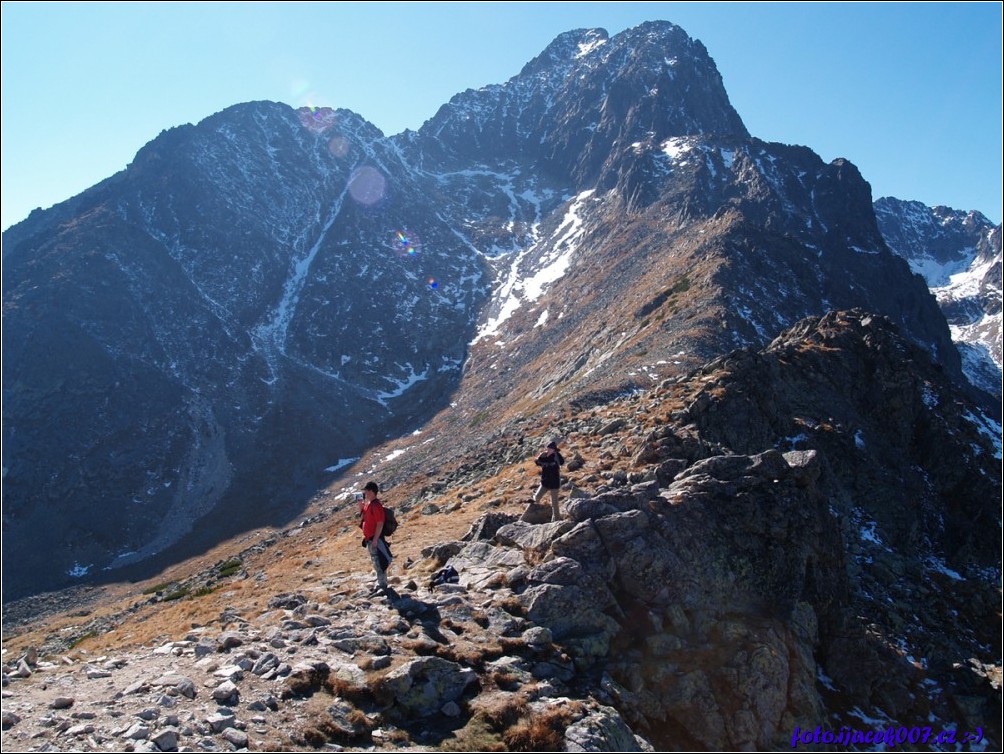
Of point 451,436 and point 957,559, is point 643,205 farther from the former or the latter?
point 957,559

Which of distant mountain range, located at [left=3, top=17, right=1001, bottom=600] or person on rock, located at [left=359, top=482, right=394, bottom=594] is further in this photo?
distant mountain range, located at [left=3, top=17, right=1001, bottom=600]

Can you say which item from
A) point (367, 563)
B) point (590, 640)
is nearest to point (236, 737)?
point (590, 640)

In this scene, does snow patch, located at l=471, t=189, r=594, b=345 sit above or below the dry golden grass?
above

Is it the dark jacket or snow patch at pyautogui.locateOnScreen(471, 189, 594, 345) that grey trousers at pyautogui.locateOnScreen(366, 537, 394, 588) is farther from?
snow patch at pyautogui.locateOnScreen(471, 189, 594, 345)

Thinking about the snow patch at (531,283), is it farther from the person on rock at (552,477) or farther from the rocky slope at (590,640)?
the person on rock at (552,477)

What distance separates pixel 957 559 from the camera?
1302 inches

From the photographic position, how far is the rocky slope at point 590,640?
10.8 metres

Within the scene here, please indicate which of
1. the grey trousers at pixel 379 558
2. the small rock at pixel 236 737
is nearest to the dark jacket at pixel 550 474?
the grey trousers at pixel 379 558

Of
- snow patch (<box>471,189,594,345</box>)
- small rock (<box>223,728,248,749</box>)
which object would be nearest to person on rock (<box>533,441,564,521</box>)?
small rock (<box>223,728,248,749</box>)

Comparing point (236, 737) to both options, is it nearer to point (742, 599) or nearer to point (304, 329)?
point (742, 599)

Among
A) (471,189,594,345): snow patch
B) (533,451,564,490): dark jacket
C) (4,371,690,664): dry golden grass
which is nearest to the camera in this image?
(4,371,690,664): dry golden grass

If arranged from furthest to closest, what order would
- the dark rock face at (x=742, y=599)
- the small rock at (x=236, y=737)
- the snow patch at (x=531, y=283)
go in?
the snow patch at (x=531, y=283) → the dark rock face at (x=742, y=599) → the small rock at (x=236, y=737)

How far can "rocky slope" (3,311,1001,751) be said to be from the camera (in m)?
10.8

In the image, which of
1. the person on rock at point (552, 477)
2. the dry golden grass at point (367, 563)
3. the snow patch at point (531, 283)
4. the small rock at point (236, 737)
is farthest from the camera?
the snow patch at point (531, 283)
